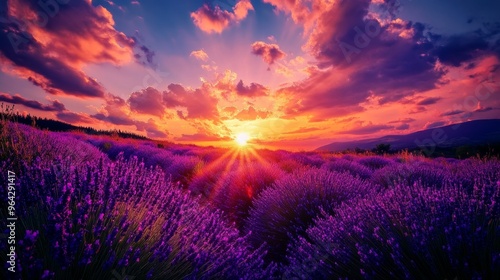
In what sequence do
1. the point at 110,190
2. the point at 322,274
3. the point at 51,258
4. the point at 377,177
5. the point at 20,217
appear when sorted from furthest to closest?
the point at 377,177, the point at 322,274, the point at 110,190, the point at 20,217, the point at 51,258

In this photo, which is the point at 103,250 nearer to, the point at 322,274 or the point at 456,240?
the point at 322,274

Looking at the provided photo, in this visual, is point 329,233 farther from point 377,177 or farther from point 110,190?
point 377,177

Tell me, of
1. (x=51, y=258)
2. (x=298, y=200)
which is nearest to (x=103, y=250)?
(x=51, y=258)

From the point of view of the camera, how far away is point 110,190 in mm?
1784

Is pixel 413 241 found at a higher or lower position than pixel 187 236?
higher

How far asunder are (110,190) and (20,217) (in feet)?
1.58

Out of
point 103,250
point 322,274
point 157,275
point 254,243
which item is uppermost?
point 103,250

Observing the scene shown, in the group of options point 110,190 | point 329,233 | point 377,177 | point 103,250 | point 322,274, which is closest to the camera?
point 103,250

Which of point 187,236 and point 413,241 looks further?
point 187,236

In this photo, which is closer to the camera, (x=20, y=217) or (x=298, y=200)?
(x=20, y=217)

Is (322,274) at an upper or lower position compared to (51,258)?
lower

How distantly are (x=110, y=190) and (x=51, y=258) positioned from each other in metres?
0.52

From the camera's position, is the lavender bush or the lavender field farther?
the lavender bush

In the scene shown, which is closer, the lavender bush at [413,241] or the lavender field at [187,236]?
the lavender field at [187,236]
